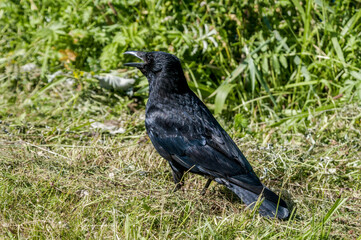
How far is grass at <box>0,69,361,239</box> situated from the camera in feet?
8.61

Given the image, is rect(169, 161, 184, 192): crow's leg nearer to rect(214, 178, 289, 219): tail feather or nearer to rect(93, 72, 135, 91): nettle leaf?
rect(214, 178, 289, 219): tail feather

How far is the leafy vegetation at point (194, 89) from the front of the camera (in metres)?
3.38

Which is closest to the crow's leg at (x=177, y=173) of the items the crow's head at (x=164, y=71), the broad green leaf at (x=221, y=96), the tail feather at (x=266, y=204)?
the tail feather at (x=266, y=204)

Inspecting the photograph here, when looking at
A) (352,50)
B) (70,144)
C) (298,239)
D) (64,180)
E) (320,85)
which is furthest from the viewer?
(320,85)

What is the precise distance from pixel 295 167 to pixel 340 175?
0.32m

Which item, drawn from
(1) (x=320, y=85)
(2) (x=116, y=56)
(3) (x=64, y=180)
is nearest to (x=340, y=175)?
(1) (x=320, y=85)

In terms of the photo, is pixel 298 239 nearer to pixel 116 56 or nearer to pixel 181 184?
pixel 181 184

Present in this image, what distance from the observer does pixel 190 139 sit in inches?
128

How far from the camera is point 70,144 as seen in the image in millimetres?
3998

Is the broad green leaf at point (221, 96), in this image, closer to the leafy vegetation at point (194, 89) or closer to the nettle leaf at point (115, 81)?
the leafy vegetation at point (194, 89)

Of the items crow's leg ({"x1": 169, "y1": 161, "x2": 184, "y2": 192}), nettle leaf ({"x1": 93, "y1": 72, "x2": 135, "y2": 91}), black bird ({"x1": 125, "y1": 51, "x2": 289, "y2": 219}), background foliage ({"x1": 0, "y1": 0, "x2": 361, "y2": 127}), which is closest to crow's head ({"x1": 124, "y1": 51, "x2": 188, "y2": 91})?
black bird ({"x1": 125, "y1": 51, "x2": 289, "y2": 219})

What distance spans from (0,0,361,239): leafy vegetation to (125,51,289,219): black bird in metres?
0.17

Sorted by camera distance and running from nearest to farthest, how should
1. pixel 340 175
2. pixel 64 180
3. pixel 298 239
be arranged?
pixel 298 239, pixel 64 180, pixel 340 175

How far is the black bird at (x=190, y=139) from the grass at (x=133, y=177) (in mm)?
144
